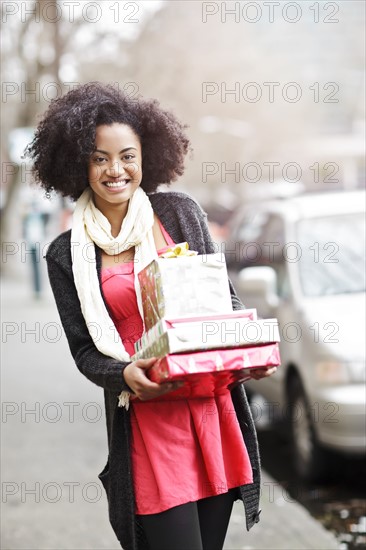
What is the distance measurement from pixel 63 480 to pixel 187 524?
3.12m

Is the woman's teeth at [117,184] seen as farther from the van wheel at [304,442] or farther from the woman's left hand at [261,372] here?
the van wheel at [304,442]

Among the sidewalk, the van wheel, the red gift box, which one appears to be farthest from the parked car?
the red gift box

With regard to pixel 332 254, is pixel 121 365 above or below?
below

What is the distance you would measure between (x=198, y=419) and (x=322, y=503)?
3190 mm

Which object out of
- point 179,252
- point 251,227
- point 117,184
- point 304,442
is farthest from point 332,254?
point 179,252

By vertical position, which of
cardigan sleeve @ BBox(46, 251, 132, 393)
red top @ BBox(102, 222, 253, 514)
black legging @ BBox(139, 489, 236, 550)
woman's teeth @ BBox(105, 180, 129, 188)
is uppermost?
woman's teeth @ BBox(105, 180, 129, 188)

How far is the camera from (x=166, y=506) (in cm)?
278

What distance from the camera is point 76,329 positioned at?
2.96m

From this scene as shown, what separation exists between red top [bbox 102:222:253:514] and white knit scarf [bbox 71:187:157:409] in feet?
0.20

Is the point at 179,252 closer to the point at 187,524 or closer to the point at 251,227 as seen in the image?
the point at 187,524

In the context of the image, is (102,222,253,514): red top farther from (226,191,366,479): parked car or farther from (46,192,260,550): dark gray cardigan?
(226,191,366,479): parked car

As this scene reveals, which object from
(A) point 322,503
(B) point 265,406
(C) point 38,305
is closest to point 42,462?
(A) point 322,503

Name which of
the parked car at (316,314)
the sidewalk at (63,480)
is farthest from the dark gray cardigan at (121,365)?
the parked car at (316,314)

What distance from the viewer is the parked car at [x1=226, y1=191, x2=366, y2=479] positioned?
5.55 metres
